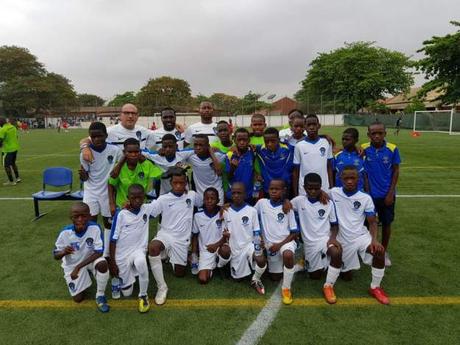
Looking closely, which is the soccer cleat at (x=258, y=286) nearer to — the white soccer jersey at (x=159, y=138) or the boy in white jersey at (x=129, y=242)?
the boy in white jersey at (x=129, y=242)

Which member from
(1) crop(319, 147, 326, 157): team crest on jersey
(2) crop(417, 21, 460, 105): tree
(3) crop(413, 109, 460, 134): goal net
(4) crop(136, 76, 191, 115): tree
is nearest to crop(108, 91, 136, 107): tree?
(4) crop(136, 76, 191, 115): tree

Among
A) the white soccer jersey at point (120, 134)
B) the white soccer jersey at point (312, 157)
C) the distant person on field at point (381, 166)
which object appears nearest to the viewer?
the distant person on field at point (381, 166)

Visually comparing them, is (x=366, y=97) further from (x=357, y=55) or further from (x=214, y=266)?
(x=214, y=266)

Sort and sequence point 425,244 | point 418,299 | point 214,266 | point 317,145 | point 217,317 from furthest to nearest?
point 425,244, point 317,145, point 214,266, point 418,299, point 217,317

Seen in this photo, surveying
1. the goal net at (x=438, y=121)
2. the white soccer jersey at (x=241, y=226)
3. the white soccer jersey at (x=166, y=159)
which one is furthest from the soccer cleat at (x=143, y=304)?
the goal net at (x=438, y=121)

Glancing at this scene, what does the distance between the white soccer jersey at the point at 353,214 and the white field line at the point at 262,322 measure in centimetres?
106

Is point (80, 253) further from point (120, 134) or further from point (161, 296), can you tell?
point (120, 134)

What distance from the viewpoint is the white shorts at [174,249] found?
4.28 metres

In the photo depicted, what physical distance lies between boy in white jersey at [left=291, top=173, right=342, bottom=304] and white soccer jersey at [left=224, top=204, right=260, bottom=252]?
578 mm

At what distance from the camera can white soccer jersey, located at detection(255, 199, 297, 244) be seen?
163 inches

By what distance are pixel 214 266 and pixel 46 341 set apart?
73.8 inches

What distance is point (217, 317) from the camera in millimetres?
3428

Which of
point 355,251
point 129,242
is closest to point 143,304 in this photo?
point 129,242

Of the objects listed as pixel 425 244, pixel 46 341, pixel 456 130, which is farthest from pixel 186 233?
pixel 456 130
